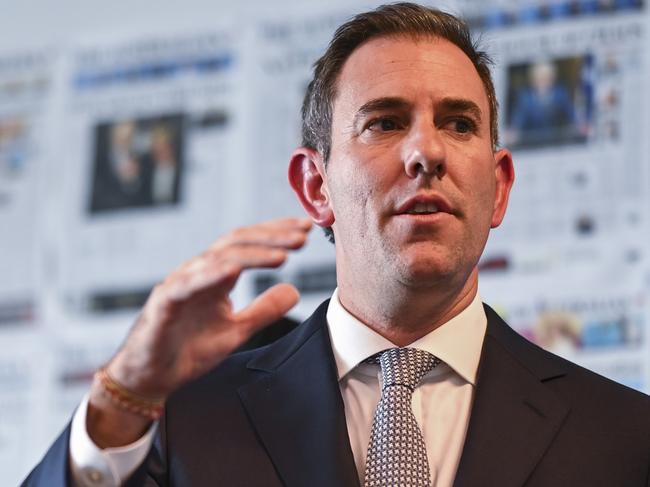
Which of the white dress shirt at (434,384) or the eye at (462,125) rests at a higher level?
the eye at (462,125)

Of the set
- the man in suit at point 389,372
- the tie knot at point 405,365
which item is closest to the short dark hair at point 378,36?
the man in suit at point 389,372

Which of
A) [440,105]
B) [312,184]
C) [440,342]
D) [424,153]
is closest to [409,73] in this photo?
[440,105]

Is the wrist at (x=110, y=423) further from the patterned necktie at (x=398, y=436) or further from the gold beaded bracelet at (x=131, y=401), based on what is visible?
the patterned necktie at (x=398, y=436)

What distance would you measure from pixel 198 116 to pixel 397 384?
1.85 meters

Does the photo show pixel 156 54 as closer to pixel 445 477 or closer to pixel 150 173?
pixel 150 173

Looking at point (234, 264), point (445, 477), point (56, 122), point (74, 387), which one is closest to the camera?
point (234, 264)

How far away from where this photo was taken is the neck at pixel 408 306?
1.78 metres

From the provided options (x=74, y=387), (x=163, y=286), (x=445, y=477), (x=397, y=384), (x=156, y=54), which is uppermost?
(x=156, y=54)

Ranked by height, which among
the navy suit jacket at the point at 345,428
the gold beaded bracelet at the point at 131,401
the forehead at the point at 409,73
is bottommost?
the navy suit jacket at the point at 345,428

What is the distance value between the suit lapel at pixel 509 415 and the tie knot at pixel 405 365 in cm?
8

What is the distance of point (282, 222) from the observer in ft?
4.51

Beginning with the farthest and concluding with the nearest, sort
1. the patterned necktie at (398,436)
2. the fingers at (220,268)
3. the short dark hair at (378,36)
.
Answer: the short dark hair at (378,36)
the patterned necktie at (398,436)
the fingers at (220,268)

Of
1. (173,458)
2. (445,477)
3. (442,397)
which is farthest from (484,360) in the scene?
(173,458)

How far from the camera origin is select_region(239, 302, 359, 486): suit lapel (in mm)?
1643
